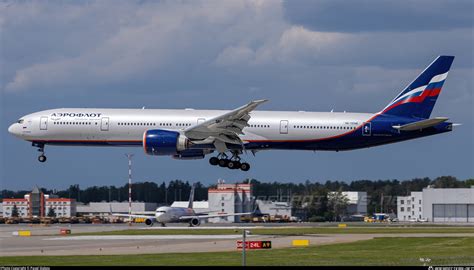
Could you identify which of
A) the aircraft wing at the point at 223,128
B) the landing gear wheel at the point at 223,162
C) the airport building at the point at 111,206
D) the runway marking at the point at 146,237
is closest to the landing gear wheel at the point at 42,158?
the runway marking at the point at 146,237

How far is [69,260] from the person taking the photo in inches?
2245

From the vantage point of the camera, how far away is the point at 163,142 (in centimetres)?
7962

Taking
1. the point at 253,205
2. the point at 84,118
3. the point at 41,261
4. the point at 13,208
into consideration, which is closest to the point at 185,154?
the point at 84,118

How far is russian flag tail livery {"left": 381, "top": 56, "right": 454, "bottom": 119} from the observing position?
84750 mm

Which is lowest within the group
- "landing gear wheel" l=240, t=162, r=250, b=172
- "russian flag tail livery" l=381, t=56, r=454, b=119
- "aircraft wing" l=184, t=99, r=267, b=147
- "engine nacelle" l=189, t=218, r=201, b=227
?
"engine nacelle" l=189, t=218, r=201, b=227

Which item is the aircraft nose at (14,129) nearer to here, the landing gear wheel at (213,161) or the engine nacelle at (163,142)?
the engine nacelle at (163,142)

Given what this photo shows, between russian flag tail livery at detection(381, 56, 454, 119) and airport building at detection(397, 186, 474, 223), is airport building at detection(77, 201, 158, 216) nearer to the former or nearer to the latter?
airport building at detection(397, 186, 474, 223)

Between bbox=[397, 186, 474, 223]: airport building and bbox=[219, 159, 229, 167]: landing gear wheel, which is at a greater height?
bbox=[219, 159, 229, 167]: landing gear wheel

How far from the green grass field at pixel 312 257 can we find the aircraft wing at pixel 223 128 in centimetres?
1563

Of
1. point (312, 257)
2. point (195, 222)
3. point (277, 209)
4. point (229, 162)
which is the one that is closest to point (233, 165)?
point (229, 162)

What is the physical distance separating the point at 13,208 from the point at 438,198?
74.6 meters

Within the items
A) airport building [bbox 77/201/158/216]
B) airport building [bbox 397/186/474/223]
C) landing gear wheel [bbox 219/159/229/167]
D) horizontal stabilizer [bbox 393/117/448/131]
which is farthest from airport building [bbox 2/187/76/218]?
horizontal stabilizer [bbox 393/117/448/131]

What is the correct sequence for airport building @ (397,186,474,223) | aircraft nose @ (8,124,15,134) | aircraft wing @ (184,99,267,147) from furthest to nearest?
airport building @ (397,186,474,223), aircraft nose @ (8,124,15,134), aircraft wing @ (184,99,267,147)

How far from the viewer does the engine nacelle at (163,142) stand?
79.6 meters
